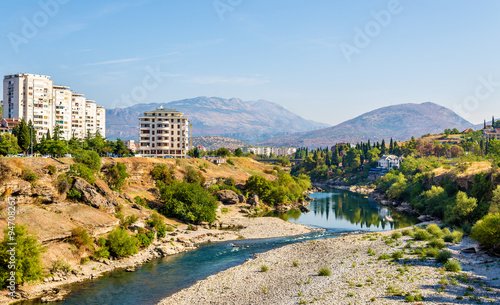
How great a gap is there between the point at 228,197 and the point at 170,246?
127 ft

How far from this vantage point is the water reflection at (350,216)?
7313 centimetres

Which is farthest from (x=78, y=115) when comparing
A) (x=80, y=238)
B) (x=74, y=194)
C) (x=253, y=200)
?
(x=80, y=238)

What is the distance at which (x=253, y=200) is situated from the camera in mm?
90750

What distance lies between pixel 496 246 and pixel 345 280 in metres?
18.0

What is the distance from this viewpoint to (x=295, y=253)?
155ft

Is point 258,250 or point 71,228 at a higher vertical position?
point 71,228

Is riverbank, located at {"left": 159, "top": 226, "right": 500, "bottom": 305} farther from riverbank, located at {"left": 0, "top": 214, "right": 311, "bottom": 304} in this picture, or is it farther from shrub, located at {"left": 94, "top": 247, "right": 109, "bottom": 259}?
shrub, located at {"left": 94, "top": 247, "right": 109, "bottom": 259}

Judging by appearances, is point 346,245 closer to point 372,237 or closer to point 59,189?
point 372,237

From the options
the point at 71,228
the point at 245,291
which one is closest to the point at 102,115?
the point at 71,228

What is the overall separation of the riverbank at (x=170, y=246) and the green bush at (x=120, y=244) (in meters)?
0.74

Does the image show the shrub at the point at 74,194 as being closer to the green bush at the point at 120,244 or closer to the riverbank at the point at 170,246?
the green bush at the point at 120,244

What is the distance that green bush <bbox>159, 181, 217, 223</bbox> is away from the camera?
64.7 m

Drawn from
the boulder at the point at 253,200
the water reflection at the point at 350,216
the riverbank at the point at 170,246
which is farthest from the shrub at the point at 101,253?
the boulder at the point at 253,200

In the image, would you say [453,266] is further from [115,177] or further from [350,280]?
[115,177]
